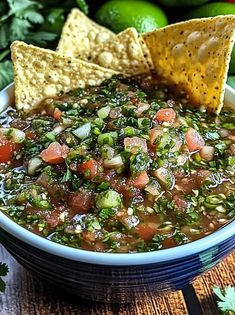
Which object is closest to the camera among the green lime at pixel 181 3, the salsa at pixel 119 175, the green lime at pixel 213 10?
the salsa at pixel 119 175

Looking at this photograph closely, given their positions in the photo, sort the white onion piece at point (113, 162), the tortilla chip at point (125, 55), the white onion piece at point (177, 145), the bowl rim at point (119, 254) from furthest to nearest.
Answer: the tortilla chip at point (125, 55) → the white onion piece at point (177, 145) → the white onion piece at point (113, 162) → the bowl rim at point (119, 254)

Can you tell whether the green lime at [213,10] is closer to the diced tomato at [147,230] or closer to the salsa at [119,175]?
the salsa at [119,175]

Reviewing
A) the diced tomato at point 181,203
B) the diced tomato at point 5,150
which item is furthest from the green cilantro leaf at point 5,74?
the diced tomato at point 181,203

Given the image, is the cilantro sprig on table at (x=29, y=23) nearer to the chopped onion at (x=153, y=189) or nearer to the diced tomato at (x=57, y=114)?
the diced tomato at (x=57, y=114)

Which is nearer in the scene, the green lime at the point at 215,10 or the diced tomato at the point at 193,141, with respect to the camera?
the diced tomato at the point at 193,141

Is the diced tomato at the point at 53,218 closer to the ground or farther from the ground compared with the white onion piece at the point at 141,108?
closer to the ground

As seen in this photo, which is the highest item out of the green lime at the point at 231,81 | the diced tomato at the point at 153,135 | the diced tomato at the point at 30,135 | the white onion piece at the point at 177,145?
the diced tomato at the point at 153,135
